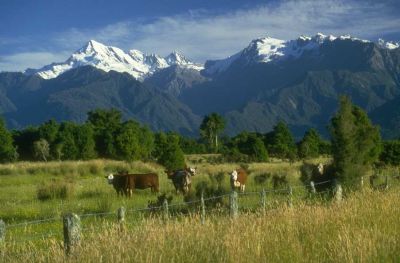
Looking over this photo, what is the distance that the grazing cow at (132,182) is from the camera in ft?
76.5

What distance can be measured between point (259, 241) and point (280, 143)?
2598 inches

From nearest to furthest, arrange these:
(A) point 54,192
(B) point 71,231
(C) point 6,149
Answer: (B) point 71,231 < (A) point 54,192 < (C) point 6,149

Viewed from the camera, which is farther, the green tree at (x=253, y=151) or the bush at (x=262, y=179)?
the green tree at (x=253, y=151)

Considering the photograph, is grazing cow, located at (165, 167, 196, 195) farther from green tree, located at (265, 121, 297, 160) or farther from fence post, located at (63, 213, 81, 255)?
green tree, located at (265, 121, 297, 160)

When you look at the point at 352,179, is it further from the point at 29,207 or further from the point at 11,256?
the point at 11,256

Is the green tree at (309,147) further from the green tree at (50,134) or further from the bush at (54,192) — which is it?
the bush at (54,192)

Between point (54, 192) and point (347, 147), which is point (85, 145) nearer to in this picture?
point (54, 192)

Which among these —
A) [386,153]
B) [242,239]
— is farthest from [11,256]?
[386,153]

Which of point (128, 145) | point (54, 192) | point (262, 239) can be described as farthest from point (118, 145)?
point (262, 239)

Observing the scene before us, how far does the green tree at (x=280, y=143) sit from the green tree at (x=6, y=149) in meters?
29.6

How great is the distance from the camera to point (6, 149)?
6119 centimetres

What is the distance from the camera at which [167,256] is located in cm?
678

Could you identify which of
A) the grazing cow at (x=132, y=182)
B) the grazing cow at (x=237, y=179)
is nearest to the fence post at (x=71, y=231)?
the grazing cow at (x=132, y=182)

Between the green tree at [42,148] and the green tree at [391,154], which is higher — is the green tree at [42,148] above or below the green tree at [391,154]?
above
